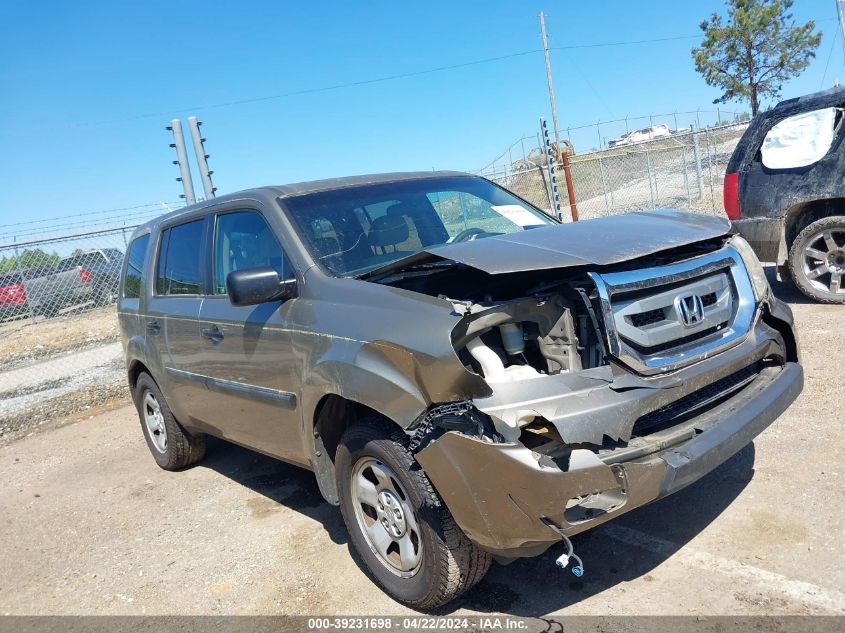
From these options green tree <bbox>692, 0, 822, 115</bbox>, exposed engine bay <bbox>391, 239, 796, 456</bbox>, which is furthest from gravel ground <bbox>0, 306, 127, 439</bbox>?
green tree <bbox>692, 0, 822, 115</bbox>

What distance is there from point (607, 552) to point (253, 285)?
6.92 feet

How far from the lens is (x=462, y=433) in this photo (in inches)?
98.8

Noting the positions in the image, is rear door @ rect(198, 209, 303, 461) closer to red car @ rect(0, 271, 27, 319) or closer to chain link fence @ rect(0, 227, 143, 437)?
chain link fence @ rect(0, 227, 143, 437)

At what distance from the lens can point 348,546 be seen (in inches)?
148

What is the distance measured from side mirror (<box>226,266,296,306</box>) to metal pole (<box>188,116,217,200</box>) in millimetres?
6467

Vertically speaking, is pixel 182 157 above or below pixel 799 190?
above

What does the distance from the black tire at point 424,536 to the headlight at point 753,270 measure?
5.76 feet

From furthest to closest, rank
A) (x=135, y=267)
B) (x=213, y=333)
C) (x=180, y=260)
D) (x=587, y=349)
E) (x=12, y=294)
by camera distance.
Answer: (x=12, y=294) → (x=135, y=267) → (x=180, y=260) → (x=213, y=333) → (x=587, y=349)

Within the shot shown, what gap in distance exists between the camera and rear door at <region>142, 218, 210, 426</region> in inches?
173

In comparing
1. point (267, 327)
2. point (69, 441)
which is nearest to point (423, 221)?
point (267, 327)

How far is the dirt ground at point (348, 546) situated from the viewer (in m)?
2.90

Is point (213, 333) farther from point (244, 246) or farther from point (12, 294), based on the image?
point (12, 294)

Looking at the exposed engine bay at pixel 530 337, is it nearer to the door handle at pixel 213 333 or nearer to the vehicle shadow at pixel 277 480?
the vehicle shadow at pixel 277 480

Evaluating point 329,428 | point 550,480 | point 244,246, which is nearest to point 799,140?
point 244,246
